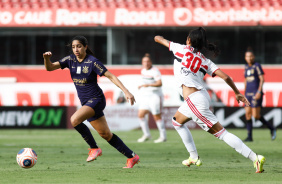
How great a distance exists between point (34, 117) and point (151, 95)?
670 centimetres

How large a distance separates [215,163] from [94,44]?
20.2 metres

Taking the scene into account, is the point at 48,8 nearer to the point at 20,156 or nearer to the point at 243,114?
the point at 243,114

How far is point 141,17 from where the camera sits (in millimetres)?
28984

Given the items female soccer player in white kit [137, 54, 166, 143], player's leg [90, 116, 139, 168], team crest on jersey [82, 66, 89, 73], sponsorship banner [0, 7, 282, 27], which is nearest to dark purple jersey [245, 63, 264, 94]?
female soccer player in white kit [137, 54, 166, 143]

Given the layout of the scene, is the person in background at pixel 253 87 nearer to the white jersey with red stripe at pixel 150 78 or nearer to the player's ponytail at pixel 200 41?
the white jersey with red stripe at pixel 150 78

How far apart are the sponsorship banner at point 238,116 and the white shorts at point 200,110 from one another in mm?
12458

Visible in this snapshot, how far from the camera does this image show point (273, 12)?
2859cm

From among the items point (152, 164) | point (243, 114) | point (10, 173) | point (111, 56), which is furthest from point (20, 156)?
point (111, 56)

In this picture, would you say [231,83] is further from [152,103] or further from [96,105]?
[152,103]

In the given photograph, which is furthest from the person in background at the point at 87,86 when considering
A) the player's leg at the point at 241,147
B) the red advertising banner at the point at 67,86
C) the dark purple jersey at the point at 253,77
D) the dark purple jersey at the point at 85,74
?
the red advertising banner at the point at 67,86

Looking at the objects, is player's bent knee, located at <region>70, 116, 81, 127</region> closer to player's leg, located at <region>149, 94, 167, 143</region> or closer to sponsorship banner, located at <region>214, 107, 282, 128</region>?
player's leg, located at <region>149, 94, 167, 143</region>

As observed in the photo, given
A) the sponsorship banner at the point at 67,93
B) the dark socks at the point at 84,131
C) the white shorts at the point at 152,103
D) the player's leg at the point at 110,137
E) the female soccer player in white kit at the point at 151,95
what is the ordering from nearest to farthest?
the player's leg at the point at 110,137 < the dark socks at the point at 84,131 < the female soccer player in white kit at the point at 151,95 < the white shorts at the point at 152,103 < the sponsorship banner at the point at 67,93

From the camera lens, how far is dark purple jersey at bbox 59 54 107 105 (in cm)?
881

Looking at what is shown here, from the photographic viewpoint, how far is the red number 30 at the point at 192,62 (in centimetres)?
838
